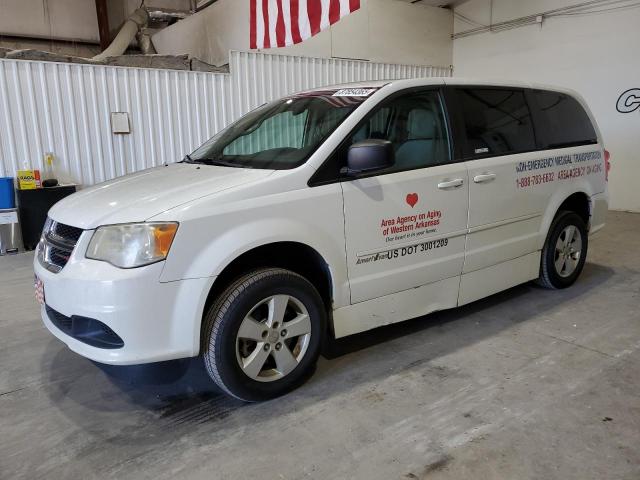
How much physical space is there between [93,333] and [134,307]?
301 mm

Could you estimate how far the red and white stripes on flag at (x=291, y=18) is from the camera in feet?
19.0

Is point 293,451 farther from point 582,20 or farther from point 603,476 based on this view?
point 582,20

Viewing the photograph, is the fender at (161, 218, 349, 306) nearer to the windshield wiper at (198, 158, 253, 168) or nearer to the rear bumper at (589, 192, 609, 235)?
the windshield wiper at (198, 158, 253, 168)

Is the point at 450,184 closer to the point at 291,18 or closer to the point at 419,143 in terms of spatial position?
the point at 419,143

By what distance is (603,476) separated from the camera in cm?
196

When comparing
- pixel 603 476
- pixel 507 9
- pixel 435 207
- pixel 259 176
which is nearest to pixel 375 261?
pixel 435 207

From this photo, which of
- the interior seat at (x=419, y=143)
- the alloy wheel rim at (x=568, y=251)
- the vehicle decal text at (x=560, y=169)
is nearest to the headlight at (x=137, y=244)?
the interior seat at (x=419, y=143)

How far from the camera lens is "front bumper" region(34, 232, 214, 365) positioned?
2.10m

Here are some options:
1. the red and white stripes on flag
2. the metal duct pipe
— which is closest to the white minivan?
the red and white stripes on flag

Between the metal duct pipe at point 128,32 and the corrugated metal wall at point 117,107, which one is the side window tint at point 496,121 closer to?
the corrugated metal wall at point 117,107

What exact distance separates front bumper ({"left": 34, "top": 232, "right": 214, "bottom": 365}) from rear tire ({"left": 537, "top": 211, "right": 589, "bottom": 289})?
112 inches

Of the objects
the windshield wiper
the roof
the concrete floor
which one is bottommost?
the concrete floor

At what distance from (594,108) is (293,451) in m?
8.06

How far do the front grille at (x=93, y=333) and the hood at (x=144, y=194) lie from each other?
428 millimetres
